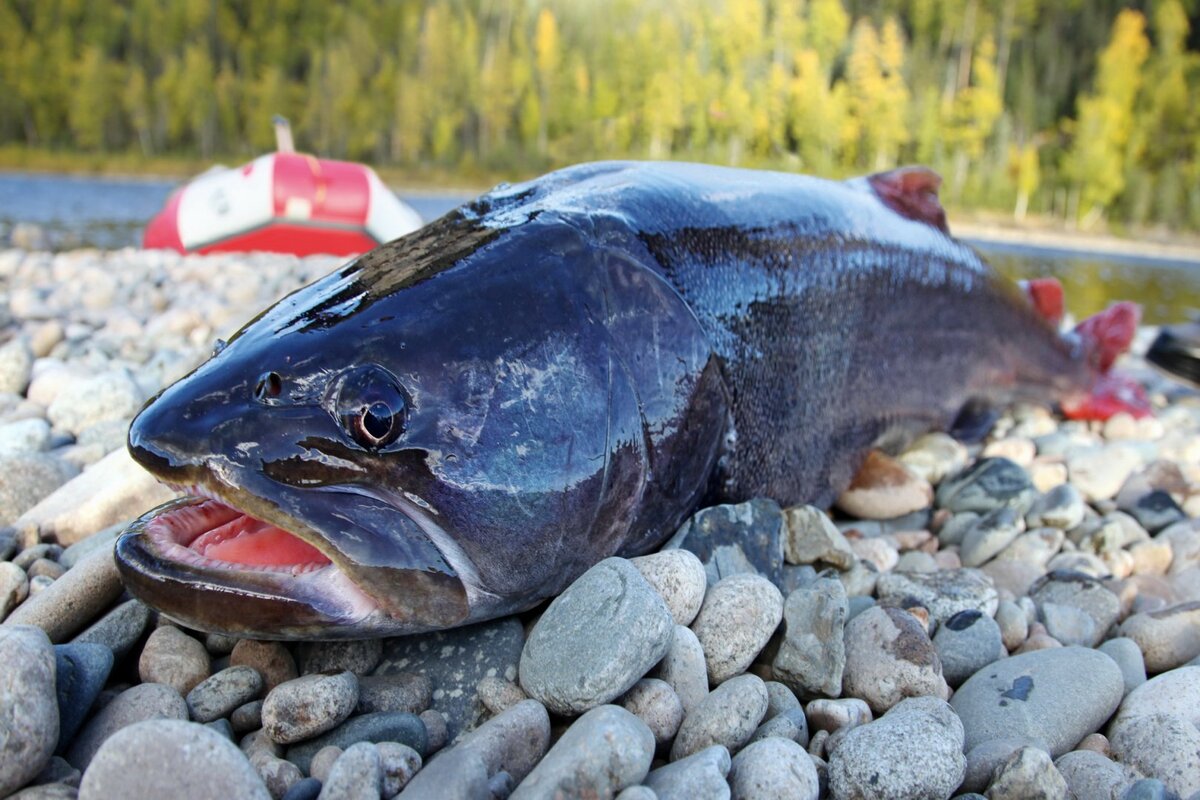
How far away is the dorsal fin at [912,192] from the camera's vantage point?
3283 millimetres

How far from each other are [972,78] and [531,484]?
55.2 meters

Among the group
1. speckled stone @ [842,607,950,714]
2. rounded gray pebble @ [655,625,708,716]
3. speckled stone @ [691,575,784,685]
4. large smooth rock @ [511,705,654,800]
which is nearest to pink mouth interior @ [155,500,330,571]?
large smooth rock @ [511,705,654,800]

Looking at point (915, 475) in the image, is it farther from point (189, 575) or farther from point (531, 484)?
point (189, 575)

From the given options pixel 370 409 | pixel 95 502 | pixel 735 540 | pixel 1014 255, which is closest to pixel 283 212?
pixel 95 502

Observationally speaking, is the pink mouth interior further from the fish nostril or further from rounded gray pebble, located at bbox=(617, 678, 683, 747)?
rounded gray pebble, located at bbox=(617, 678, 683, 747)

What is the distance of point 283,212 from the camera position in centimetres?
987

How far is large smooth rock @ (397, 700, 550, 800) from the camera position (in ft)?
4.12

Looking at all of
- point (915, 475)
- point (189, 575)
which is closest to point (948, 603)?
point (915, 475)

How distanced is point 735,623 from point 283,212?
942cm

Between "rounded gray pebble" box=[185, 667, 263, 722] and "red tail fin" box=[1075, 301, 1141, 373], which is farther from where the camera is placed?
"red tail fin" box=[1075, 301, 1141, 373]

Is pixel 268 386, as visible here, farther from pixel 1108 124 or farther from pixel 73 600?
pixel 1108 124

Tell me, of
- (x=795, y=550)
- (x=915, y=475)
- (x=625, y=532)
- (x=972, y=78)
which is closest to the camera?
(x=625, y=532)

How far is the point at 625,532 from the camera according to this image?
1.91 metres

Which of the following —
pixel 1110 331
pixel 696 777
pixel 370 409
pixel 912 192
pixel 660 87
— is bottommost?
pixel 1110 331
